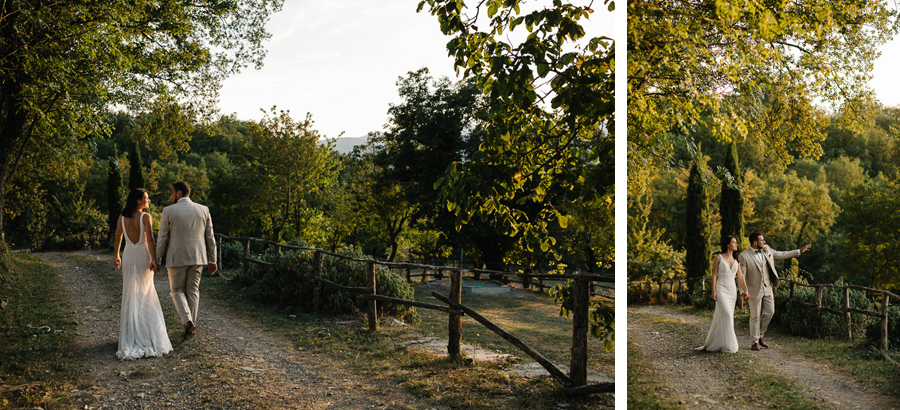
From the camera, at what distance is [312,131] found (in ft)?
50.8

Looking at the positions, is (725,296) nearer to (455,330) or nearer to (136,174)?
(455,330)

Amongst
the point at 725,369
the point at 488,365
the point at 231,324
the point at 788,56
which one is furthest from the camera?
the point at 231,324

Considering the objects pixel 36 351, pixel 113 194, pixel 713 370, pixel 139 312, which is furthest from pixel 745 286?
pixel 113 194

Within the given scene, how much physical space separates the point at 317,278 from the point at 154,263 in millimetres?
2073

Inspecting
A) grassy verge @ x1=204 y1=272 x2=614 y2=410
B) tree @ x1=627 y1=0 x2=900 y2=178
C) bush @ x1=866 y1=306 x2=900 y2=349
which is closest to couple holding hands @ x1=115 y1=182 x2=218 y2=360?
grassy verge @ x1=204 y1=272 x2=614 y2=410

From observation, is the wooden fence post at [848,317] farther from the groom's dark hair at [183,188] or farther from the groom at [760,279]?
the groom's dark hair at [183,188]

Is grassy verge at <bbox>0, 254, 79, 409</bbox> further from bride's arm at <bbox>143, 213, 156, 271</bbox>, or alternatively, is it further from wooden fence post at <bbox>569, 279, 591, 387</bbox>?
wooden fence post at <bbox>569, 279, 591, 387</bbox>

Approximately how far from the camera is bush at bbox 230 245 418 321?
5.37 m

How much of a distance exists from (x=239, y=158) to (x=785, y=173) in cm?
1516

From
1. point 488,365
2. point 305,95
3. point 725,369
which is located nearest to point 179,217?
point 305,95

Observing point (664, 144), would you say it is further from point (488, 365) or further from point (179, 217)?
point (179, 217)

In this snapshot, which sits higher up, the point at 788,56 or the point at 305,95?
the point at 305,95

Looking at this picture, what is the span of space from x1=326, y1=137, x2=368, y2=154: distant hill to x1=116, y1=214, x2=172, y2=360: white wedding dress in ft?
38.2

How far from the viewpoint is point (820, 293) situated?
7.47 ft
